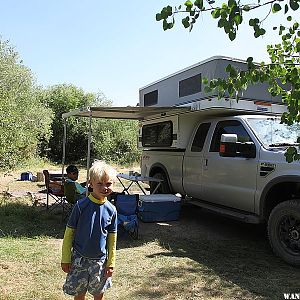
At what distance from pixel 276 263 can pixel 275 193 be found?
0.91 metres

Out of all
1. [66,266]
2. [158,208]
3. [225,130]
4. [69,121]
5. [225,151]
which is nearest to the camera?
[66,266]

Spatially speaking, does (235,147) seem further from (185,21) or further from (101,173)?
(185,21)

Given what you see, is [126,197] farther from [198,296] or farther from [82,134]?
[82,134]

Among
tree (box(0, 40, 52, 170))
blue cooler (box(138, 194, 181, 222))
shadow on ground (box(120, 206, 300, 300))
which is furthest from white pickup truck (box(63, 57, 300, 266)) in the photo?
tree (box(0, 40, 52, 170))

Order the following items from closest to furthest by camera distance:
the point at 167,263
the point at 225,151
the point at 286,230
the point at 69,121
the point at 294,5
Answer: the point at 294,5
the point at 167,263
the point at 286,230
the point at 225,151
the point at 69,121

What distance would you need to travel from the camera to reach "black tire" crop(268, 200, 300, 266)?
4.57m

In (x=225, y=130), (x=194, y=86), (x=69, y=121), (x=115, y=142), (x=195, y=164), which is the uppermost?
(x=69, y=121)

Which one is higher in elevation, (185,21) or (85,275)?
(185,21)

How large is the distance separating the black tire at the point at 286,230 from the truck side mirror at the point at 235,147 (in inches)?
34.1

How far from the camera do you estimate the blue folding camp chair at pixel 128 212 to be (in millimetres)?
5714

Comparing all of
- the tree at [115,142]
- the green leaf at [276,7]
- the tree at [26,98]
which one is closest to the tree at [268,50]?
the green leaf at [276,7]

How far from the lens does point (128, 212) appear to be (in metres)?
5.85

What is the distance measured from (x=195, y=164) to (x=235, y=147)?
137 centimetres

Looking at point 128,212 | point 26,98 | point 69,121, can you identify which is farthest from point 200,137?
point 69,121
